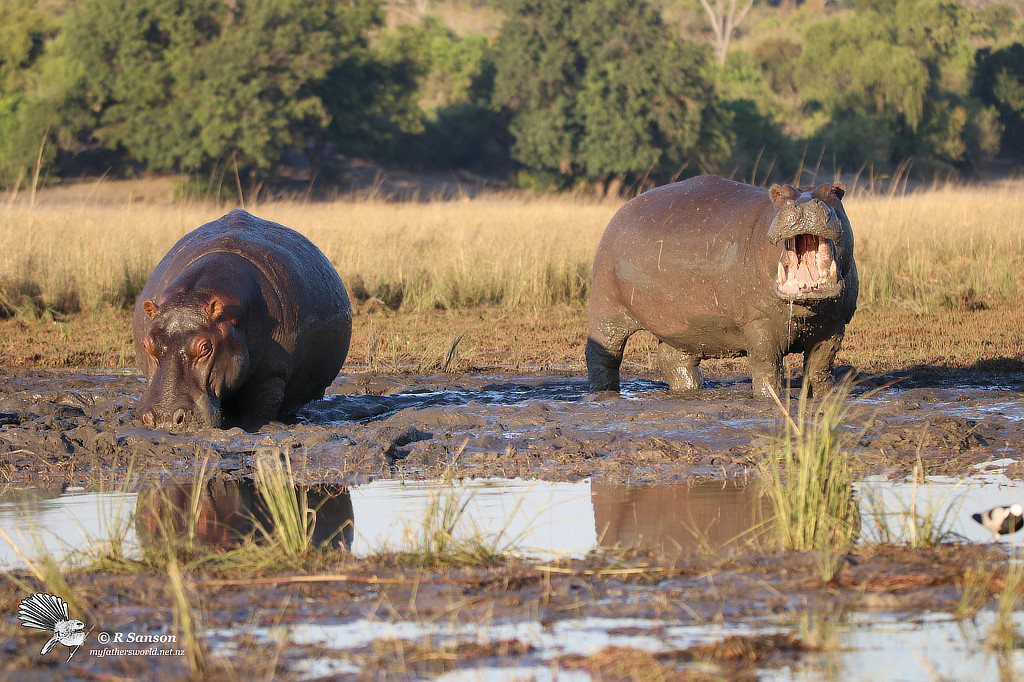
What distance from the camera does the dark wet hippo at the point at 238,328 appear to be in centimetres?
582

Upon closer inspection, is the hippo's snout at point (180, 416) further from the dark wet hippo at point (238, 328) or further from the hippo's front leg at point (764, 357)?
the hippo's front leg at point (764, 357)

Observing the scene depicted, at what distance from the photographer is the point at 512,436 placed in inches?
237

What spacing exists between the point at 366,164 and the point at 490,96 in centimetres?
446

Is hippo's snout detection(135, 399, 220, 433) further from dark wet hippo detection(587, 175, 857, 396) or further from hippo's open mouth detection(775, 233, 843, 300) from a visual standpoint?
hippo's open mouth detection(775, 233, 843, 300)

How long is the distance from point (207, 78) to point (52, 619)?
95.6 feet

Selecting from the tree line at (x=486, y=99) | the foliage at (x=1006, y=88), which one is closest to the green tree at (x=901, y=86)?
the tree line at (x=486, y=99)

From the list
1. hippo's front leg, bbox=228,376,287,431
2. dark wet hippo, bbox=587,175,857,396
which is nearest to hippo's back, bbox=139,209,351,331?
hippo's front leg, bbox=228,376,287,431

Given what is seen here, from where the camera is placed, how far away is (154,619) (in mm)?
3199

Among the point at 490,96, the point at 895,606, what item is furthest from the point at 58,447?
the point at 490,96

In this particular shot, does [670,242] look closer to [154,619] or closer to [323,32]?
[154,619]

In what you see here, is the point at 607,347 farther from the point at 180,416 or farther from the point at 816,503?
the point at 816,503

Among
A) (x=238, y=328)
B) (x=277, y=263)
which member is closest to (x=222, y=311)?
(x=238, y=328)

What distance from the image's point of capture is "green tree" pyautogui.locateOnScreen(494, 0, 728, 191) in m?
30.9

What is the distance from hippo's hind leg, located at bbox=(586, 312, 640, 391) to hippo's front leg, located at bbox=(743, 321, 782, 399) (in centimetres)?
93
